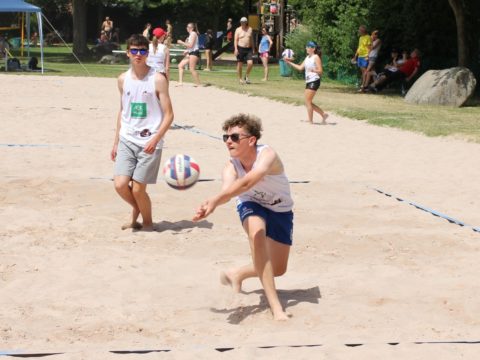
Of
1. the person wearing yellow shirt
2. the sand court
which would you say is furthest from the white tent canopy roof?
the sand court

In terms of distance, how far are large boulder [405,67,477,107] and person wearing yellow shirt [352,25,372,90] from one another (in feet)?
12.7

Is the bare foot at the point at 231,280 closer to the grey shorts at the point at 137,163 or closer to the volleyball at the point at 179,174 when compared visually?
the volleyball at the point at 179,174

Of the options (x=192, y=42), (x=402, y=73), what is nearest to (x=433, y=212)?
(x=402, y=73)

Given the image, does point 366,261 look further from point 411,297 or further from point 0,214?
point 0,214

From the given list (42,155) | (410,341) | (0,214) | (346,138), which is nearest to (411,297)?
(410,341)

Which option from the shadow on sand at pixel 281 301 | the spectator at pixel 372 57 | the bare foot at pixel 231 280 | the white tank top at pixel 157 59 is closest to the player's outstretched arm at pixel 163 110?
the bare foot at pixel 231 280

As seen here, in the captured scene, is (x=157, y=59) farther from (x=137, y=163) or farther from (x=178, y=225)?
(x=137, y=163)

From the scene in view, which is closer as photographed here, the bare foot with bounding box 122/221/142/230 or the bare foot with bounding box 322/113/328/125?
the bare foot with bounding box 122/221/142/230

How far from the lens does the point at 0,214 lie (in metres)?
9.04

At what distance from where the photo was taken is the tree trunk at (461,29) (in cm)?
2358

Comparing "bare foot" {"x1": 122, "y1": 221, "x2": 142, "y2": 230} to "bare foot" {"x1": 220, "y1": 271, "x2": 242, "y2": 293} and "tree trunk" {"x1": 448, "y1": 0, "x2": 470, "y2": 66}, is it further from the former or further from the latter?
"tree trunk" {"x1": 448, "y1": 0, "x2": 470, "y2": 66}

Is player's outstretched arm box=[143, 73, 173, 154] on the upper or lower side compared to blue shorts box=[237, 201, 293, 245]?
upper

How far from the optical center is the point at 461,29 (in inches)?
933

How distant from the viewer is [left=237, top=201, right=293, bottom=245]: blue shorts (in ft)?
20.0
